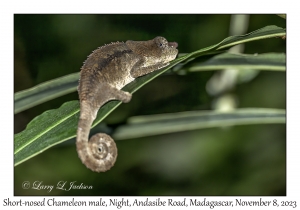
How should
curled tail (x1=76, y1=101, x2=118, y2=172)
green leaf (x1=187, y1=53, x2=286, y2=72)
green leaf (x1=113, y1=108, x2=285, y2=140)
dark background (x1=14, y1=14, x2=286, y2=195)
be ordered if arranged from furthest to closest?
1. dark background (x1=14, y1=14, x2=286, y2=195)
2. green leaf (x1=113, y1=108, x2=285, y2=140)
3. green leaf (x1=187, y1=53, x2=286, y2=72)
4. curled tail (x1=76, y1=101, x2=118, y2=172)

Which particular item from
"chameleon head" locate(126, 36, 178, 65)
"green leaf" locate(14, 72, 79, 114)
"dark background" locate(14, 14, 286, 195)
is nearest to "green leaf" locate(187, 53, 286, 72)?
"chameleon head" locate(126, 36, 178, 65)

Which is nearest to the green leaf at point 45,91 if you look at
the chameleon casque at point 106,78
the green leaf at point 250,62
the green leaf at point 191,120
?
the chameleon casque at point 106,78

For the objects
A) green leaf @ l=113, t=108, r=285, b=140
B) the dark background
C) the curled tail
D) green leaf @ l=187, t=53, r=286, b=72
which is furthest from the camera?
the dark background

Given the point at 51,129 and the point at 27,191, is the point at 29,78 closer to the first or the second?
the point at 27,191

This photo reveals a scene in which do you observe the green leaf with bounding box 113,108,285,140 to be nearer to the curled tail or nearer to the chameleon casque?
the chameleon casque

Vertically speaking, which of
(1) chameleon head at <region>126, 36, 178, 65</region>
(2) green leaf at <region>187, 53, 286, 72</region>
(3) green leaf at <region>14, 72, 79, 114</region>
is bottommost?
(3) green leaf at <region>14, 72, 79, 114</region>

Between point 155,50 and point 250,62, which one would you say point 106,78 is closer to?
point 155,50

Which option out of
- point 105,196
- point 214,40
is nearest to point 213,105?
point 214,40
